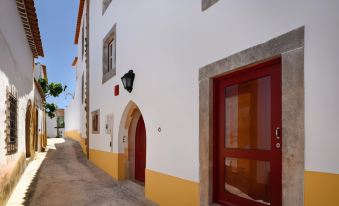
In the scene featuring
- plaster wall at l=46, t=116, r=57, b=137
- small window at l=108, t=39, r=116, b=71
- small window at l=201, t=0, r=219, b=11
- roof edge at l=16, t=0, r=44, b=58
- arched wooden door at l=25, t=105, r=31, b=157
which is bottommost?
plaster wall at l=46, t=116, r=57, b=137

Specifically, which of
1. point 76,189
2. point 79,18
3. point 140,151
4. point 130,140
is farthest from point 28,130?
point 79,18

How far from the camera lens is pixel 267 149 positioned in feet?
10.1

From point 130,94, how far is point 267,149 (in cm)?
427

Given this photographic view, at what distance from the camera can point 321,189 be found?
230 centimetres

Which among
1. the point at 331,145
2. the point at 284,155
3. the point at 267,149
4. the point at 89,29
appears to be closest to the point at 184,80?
the point at 267,149

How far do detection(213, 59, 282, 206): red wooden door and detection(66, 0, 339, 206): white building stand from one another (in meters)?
0.01

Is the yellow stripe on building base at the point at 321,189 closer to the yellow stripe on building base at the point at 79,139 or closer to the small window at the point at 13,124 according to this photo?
the small window at the point at 13,124

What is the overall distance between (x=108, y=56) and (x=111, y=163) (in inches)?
140

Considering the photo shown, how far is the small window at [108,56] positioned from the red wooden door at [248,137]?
18.1 ft

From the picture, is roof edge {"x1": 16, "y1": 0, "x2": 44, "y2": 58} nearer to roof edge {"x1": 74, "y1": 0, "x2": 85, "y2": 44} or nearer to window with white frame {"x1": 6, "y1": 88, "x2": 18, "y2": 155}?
window with white frame {"x1": 6, "y1": 88, "x2": 18, "y2": 155}

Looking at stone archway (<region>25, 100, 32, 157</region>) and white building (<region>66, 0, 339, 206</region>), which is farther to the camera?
stone archway (<region>25, 100, 32, 157</region>)

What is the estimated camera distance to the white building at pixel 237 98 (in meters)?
2.39

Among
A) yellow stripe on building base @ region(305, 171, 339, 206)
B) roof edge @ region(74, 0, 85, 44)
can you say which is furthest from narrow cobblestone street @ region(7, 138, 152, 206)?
roof edge @ region(74, 0, 85, 44)

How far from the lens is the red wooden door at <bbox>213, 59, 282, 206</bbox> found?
2.97m
